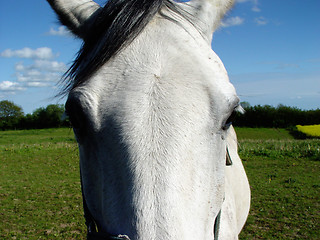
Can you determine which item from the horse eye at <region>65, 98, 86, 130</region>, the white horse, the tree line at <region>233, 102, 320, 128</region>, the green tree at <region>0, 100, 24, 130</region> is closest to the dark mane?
the white horse

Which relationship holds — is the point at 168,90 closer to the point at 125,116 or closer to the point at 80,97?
the point at 125,116

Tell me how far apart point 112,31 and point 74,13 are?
619 mm

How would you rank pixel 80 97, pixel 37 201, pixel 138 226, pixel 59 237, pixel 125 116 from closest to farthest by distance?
pixel 138 226
pixel 125 116
pixel 80 97
pixel 59 237
pixel 37 201

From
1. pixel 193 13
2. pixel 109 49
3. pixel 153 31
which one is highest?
pixel 193 13

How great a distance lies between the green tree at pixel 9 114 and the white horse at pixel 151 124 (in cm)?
4323

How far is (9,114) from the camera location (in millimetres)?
42312

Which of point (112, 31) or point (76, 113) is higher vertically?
point (112, 31)

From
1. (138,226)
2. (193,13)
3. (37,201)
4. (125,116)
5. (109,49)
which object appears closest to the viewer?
(138,226)

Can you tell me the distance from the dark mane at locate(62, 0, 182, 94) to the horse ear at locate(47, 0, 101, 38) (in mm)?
207

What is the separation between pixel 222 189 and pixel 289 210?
6956 millimetres

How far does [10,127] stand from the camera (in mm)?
40906

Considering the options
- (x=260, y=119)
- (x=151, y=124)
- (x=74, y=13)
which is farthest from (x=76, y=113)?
(x=260, y=119)

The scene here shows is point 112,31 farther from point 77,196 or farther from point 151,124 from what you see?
point 77,196

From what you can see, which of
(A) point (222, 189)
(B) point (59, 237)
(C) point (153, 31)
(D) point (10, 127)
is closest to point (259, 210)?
(B) point (59, 237)
